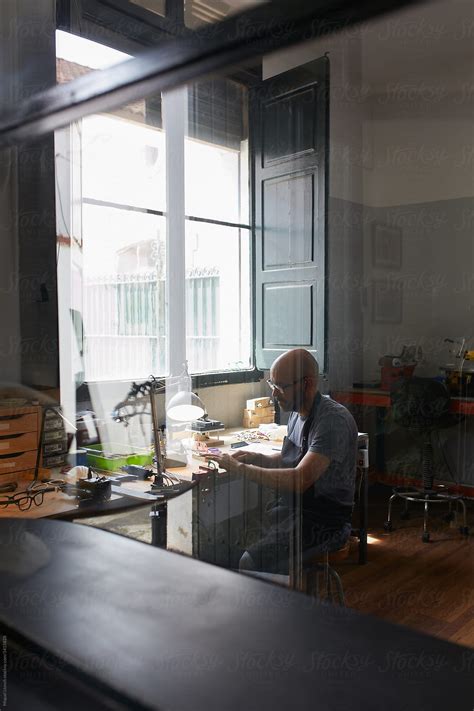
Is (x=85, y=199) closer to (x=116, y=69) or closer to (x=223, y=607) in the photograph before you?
(x=116, y=69)

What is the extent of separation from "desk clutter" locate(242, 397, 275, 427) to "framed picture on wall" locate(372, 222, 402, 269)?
0.36 meters

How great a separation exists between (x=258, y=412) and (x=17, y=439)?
100 cm

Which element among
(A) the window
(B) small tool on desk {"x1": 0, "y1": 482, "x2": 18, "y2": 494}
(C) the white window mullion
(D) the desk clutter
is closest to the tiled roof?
(A) the window

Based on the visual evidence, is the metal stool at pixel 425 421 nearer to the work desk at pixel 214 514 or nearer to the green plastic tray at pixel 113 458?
the work desk at pixel 214 514

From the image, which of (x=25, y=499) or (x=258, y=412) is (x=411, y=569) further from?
(x=25, y=499)

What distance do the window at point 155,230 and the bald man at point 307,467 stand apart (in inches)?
5.2

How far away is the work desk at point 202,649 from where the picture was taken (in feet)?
2.42

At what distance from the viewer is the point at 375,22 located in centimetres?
86

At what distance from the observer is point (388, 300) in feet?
3.37

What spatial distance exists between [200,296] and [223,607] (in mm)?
730

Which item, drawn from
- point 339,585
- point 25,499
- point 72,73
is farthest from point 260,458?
point 72,73

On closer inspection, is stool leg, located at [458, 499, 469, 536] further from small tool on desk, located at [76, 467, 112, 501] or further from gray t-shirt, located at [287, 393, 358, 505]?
small tool on desk, located at [76, 467, 112, 501]

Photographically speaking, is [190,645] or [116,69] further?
[116,69]

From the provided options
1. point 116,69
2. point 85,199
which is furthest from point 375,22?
point 85,199
